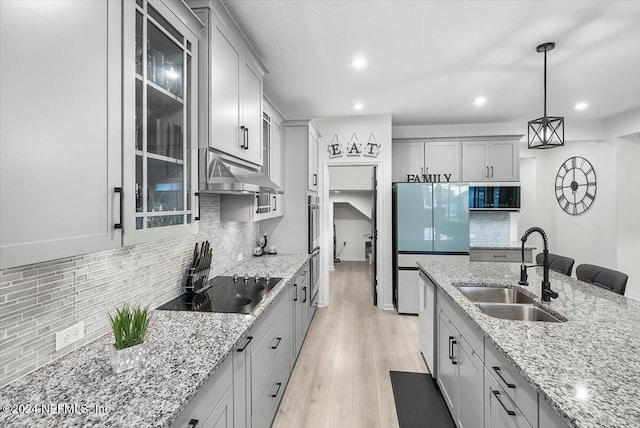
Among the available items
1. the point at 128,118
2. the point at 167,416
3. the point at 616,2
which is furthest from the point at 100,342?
the point at 616,2

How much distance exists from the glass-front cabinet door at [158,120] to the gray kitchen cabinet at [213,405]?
609 mm

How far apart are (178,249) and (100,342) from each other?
731mm

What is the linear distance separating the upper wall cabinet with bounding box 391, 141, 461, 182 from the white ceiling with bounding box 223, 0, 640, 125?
0.74 m

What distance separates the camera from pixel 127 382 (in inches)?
37.9

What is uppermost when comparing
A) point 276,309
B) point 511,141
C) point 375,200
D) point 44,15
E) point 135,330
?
point 511,141

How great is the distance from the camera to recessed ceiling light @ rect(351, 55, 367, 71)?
8.52 ft

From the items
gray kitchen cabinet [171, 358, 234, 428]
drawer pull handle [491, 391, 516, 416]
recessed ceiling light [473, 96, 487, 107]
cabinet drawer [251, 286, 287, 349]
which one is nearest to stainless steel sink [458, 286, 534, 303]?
drawer pull handle [491, 391, 516, 416]

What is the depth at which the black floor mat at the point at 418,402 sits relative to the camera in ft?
6.64

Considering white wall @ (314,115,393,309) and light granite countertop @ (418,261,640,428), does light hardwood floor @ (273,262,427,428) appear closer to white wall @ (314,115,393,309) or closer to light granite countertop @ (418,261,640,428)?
white wall @ (314,115,393,309)

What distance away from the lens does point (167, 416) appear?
81cm

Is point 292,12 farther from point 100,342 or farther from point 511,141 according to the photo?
→ point 511,141

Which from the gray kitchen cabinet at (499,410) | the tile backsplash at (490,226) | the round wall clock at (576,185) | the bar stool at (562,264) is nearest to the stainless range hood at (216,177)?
the gray kitchen cabinet at (499,410)

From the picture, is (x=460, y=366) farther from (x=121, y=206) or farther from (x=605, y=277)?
(x=121, y=206)

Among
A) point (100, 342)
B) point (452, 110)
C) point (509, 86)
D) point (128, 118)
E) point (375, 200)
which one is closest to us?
point (128, 118)
